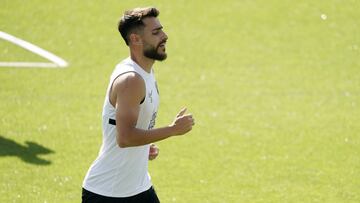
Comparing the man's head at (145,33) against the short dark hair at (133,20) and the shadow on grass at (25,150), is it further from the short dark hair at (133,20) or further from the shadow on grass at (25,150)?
the shadow on grass at (25,150)

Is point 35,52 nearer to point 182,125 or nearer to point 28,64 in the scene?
point 28,64

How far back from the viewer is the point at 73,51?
20188mm

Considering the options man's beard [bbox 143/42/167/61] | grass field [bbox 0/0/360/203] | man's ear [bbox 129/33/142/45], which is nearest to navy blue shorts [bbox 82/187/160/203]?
man's beard [bbox 143/42/167/61]

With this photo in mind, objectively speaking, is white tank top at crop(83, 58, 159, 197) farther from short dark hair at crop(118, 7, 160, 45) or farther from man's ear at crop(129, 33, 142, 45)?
short dark hair at crop(118, 7, 160, 45)

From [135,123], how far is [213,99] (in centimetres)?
1025

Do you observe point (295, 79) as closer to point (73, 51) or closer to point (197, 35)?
point (197, 35)

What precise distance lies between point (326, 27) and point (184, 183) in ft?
39.1

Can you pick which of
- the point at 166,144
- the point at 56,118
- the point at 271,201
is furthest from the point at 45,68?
the point at 271,201

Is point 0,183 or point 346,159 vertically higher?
point 0,183

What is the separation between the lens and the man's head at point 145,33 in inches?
275

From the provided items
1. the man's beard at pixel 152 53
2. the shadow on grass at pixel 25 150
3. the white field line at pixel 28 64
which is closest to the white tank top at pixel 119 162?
the man's beard at pixel 152 53

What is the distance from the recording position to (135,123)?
21.7ft

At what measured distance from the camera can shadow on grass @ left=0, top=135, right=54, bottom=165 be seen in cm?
1247

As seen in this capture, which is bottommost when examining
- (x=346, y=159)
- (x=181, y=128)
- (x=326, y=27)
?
(x=326, y=27)
